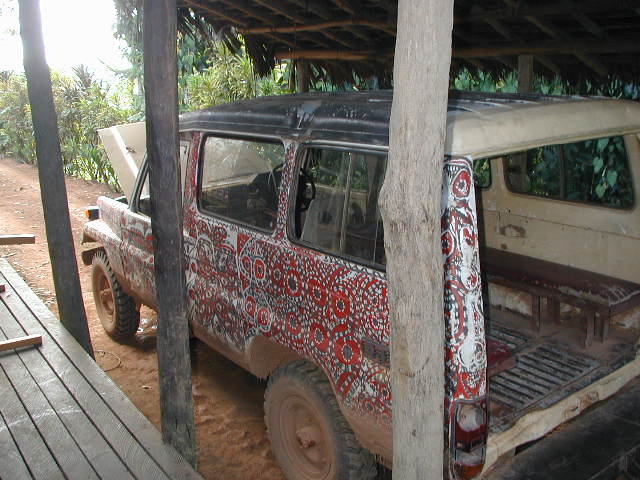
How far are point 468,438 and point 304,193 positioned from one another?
56.6 inches

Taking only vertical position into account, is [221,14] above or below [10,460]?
above

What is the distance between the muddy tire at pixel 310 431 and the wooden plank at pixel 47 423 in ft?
3.37

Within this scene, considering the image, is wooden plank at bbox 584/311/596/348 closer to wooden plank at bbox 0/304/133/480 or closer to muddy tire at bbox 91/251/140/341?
wooden plank at bbox 0/304/133/480

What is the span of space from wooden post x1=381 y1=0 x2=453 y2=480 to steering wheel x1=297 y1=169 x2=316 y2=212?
1297 millimetres

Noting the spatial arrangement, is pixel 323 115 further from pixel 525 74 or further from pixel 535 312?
pixel 525 74

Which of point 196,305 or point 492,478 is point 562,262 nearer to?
point 492,478

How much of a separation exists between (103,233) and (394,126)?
3929 mm

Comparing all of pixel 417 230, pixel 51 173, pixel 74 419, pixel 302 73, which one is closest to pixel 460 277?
pixel 417 230

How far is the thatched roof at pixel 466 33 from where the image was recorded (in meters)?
5.27

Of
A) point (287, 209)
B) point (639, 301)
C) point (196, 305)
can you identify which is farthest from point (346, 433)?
point (639, 301)

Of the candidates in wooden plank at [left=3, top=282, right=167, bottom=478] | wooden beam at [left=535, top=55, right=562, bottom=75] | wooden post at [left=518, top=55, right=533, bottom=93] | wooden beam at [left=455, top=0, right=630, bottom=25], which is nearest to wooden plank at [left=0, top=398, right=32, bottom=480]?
wooden plank at [left=3, top=282, right=167, bottom=478]

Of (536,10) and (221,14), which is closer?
(536,10)

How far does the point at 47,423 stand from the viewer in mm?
3309

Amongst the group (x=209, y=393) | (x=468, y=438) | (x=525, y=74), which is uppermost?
(x=525, y=74)
